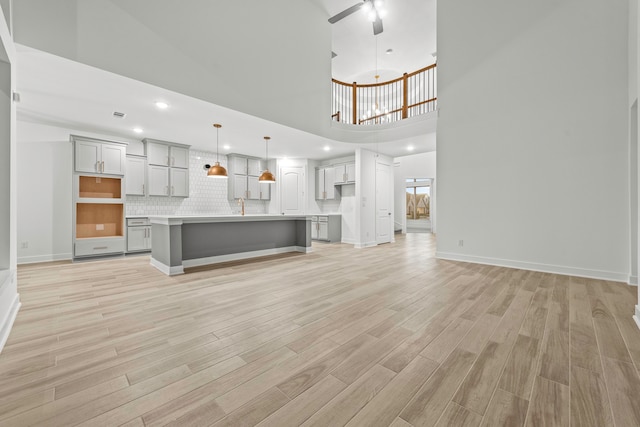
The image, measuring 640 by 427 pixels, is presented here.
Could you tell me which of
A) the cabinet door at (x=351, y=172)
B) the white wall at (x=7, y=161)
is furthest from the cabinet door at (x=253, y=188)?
the white wall at (x=7, y=161)

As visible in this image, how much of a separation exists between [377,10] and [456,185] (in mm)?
4218

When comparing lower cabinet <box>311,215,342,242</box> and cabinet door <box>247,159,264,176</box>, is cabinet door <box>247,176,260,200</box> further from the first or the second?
lower cabinet <box>311,215,342,242</box>

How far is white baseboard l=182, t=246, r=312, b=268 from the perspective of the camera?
15.1ft

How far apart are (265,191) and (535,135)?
22.2 ft

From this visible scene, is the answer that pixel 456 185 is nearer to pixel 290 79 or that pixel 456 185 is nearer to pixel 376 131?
pixel 376 131

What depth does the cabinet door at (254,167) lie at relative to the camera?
821 cm

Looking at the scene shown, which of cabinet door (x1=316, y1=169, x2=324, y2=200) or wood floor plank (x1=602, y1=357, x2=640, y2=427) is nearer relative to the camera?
wood floor plank (x1=602, y1=357, x2=640, y2=427)

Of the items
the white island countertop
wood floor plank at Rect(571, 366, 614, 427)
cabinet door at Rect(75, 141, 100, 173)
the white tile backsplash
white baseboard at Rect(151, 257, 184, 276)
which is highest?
cabinet door at Rect(75, 141, 100, 173)

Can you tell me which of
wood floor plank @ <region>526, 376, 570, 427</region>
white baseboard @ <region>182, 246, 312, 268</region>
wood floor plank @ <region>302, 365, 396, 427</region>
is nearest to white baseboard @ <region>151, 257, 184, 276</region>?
white baseboard @ <region>182, 246, 312, 268</region>

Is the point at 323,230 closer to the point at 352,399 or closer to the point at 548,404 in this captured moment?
the point at 352,399

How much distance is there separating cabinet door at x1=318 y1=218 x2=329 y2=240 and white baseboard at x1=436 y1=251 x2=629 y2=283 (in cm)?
343

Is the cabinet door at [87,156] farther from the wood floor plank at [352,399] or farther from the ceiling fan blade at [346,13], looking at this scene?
the wood floor plank at [352,399]

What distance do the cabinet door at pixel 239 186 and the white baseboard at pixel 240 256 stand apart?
2813 millimetres

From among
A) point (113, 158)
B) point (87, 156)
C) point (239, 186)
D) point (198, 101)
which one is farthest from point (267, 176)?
point (87, 156)
